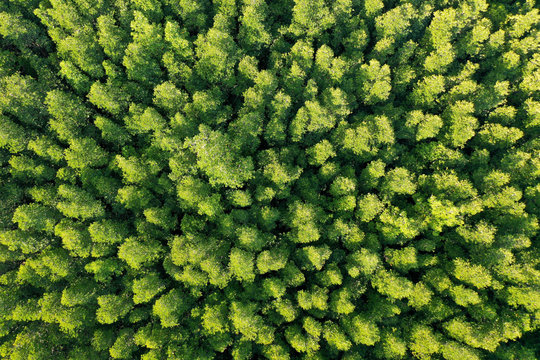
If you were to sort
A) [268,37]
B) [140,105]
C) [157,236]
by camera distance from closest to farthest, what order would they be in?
[157,236] < [140,105] < [268,37]

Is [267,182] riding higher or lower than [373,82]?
lower

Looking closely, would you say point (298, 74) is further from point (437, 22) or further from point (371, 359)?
point (371, 359)

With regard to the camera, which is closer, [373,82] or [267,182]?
[267,182]

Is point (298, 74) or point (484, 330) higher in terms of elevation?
point (298, 74)

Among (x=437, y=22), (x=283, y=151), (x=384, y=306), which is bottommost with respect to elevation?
(x=384, y=306)

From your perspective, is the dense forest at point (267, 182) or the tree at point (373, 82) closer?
the dense forest at point (267, 182)

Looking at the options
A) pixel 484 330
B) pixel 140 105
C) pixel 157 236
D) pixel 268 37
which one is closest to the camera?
pixel 484 330

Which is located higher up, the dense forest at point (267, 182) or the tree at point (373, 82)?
the tree at point (373, 82)

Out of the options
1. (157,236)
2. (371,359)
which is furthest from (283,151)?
(371,359)
